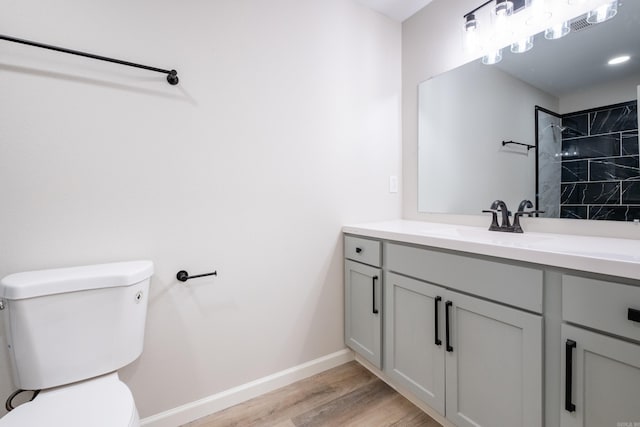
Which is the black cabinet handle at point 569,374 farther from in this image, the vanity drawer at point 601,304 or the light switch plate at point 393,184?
the light switch plate at point 393,184

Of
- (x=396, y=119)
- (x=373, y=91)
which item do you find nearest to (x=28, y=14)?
(x=373, y=91)

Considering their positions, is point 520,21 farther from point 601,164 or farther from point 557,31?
point 601,164

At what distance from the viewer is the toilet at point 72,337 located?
0.88 metres

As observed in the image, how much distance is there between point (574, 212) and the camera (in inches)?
50.7

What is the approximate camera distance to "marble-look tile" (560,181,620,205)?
118cm

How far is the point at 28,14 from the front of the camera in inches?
41.2

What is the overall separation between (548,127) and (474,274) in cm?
86

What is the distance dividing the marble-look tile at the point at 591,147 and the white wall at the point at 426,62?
313 mm

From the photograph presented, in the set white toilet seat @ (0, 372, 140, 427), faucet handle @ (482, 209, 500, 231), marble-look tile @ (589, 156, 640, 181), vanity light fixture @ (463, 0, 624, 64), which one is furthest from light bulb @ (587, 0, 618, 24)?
white toilet seat @ (0, 372, 140, 427)

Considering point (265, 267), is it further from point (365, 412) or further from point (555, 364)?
point (555, 364)

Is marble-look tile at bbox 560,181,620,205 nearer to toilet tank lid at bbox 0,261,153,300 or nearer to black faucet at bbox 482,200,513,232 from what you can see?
black faucet at bbox 482,200,513,232

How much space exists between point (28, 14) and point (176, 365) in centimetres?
155

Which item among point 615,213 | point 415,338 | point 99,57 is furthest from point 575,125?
point 99,57

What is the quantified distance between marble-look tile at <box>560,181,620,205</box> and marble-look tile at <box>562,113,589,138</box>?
23 cm
